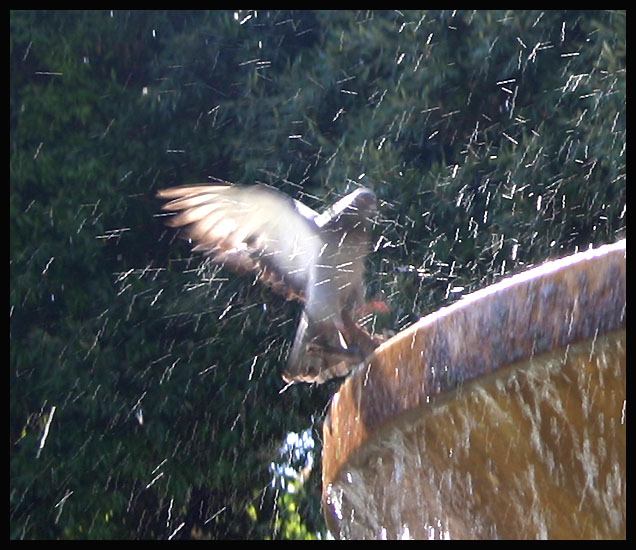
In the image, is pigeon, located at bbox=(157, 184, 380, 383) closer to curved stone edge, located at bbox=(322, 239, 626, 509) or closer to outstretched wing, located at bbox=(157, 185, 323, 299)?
outstretched wing, located at bbox=(157, 185, 323, 299)

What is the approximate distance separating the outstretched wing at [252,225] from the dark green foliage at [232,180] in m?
1.57

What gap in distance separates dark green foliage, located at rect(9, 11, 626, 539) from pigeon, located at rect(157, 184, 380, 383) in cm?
144

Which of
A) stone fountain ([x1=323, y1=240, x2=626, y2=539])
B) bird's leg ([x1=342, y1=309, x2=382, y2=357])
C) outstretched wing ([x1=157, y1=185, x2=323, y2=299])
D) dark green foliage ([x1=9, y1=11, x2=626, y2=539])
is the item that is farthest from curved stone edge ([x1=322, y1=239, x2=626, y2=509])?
dark green foliage ([x1=9, y1=11, x2=626, y2=539])

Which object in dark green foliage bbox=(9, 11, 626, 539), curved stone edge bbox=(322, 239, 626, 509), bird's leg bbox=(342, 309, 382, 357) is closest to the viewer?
curved stone edge bbox=(322, 239, 626, 509)

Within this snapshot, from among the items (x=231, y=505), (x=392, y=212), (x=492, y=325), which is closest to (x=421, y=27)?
(x=392, y=212)

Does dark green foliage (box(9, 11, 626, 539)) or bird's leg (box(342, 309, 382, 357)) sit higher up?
bird's leg (box(342, 309, 382, 357))

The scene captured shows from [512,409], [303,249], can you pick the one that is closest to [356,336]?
[303,249]

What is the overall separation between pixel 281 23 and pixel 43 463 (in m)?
2.72

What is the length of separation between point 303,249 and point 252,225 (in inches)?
9.4

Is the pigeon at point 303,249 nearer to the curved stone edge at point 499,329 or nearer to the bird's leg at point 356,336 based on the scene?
the bird's leg at point 356,336

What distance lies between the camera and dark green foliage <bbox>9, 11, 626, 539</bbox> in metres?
5.49

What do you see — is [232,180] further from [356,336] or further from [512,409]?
[512,409]

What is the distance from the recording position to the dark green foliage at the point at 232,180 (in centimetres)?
549

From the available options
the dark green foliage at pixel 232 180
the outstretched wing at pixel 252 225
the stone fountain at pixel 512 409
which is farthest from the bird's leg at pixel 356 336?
the dark green foliage at pixel 232 180
